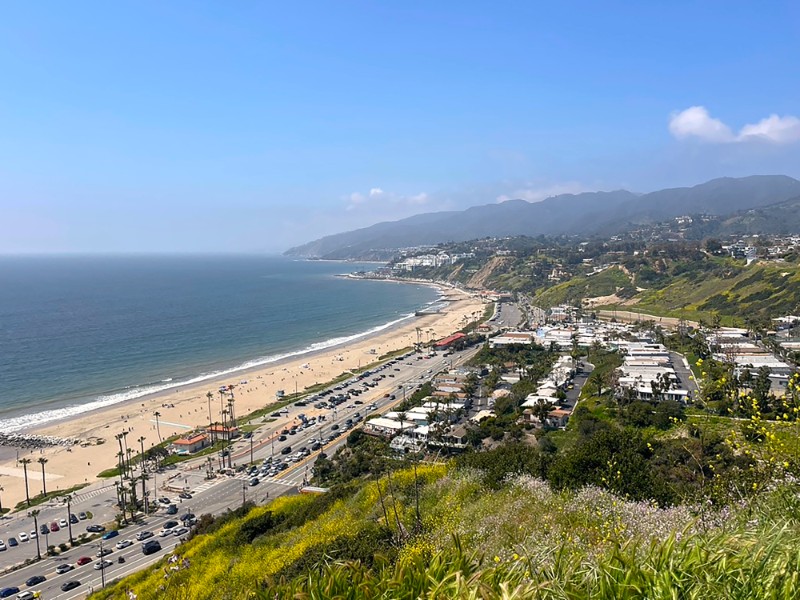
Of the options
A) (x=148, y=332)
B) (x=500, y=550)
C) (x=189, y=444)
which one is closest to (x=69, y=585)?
(x=189, y=444)

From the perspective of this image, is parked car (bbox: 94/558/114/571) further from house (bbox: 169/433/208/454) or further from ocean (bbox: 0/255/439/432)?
ocean (bbox: 0/255/439/432)

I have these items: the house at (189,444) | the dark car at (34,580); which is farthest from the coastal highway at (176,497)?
the house at (189,444)

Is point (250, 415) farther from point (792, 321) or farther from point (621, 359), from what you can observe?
point (792, 321)

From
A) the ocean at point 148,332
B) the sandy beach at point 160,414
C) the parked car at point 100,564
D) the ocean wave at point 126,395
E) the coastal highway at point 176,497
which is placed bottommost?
the coastal highway at point 176,497

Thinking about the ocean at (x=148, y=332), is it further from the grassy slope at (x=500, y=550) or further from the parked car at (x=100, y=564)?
the grassy slope at (x=500, y=550)

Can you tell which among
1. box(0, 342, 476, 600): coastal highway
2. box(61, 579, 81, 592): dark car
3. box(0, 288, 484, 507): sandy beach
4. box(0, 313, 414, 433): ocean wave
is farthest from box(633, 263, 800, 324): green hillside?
box(61, 579, 81, 592): dark car
